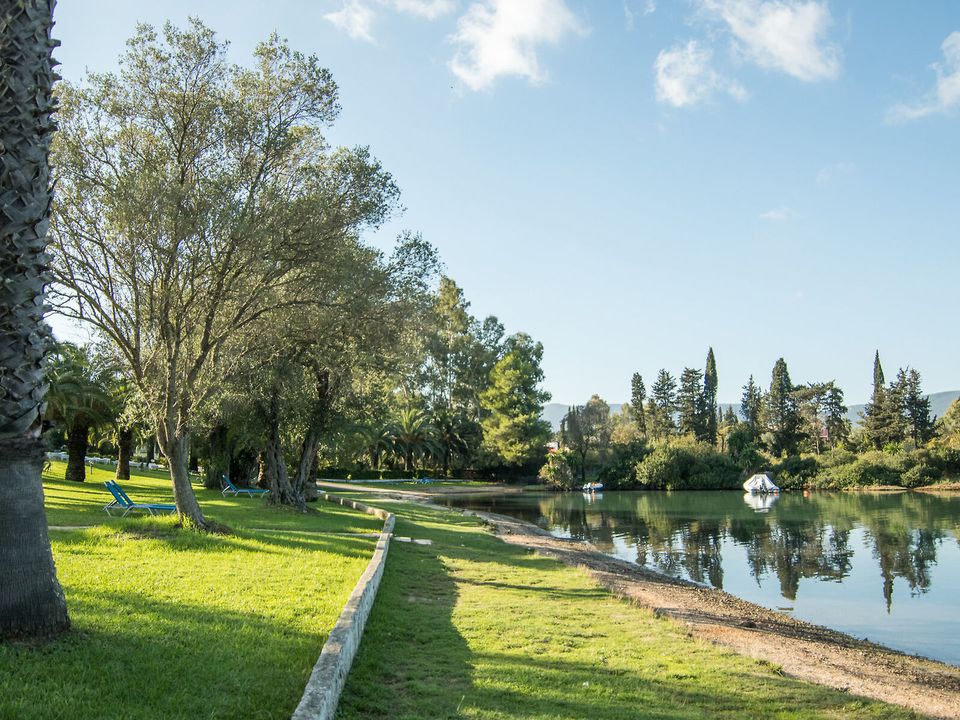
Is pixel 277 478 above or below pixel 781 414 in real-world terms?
below

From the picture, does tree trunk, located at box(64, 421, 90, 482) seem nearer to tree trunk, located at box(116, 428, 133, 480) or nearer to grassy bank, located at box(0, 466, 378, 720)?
tree trunk, located at box(116, 428, 133, 480)

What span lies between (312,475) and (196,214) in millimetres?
19910

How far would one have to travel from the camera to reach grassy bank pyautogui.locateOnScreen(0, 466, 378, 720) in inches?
212

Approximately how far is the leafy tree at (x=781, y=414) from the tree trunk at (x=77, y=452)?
216 feet

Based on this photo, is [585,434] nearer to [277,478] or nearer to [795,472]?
[795,472]

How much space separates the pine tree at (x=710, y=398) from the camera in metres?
87.1

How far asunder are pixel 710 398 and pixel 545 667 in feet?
289

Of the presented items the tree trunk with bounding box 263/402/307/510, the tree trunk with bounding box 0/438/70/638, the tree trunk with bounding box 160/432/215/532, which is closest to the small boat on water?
the tree trunk with bounding box 263/402/307/510

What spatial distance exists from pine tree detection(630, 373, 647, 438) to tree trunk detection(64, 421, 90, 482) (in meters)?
69.9

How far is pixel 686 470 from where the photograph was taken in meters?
69.1

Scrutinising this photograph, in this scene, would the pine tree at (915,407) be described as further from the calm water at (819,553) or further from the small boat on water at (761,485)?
the calm water at (819,553)

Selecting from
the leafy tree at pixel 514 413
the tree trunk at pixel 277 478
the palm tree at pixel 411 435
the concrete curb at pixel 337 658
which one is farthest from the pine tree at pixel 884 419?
the concrete curb at pixel 337 658

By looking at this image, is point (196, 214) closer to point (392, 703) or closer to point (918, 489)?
point (392, 703)

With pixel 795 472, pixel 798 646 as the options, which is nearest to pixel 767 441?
pixel 795 472
